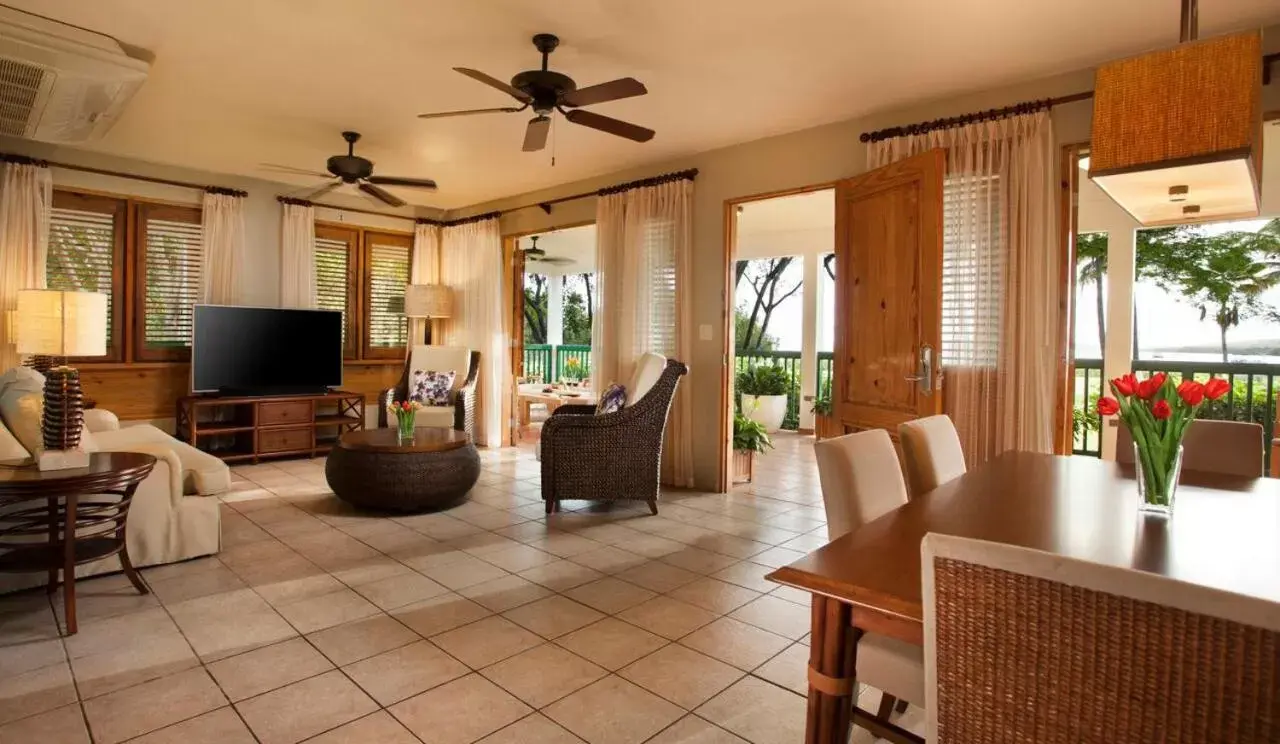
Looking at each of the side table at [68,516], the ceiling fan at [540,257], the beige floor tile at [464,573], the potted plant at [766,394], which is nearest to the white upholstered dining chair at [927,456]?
the beige floor tile at [464,573]

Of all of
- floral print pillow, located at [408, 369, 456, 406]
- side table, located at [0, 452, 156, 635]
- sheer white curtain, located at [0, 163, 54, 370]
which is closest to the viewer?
side table, located at [0, 452, 156, 635]

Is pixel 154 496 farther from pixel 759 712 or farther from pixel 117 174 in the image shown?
pixel 117 174

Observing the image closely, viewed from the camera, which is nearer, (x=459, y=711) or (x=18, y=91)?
(x=459, y=711)

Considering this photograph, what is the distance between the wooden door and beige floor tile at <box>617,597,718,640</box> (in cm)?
158

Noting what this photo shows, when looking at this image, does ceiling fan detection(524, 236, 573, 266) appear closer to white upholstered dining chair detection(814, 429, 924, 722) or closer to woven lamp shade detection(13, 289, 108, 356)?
woven lamp shade detection(13, 289, 108, 356)

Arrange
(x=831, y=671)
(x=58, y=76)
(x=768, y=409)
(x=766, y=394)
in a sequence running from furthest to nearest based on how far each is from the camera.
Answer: (x=766, y=394), (x=768, y=409), (x=58, y=76), (x=831, y=671)

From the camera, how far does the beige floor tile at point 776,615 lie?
265 centimetres

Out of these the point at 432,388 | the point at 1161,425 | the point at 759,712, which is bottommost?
the point at 759,712

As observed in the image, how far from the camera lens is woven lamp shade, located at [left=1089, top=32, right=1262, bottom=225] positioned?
1.53m

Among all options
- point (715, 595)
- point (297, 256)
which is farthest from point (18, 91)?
point (715, 595)

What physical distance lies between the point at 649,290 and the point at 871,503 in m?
3.77

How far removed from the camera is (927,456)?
7.11 feet

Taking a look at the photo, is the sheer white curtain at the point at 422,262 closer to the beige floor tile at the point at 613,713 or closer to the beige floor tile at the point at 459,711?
the beige floor tile at the point at 459,711

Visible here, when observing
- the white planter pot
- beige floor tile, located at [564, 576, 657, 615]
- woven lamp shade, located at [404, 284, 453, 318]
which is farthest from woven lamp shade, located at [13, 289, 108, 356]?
the white planter pot
